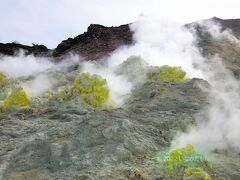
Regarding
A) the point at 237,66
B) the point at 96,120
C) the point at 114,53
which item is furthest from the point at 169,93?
the point at 114,53

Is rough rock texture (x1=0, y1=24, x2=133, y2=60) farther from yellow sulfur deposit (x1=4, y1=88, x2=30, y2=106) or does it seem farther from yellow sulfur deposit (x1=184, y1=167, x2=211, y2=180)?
yellow sulfur deposit (x1=184, y1=167, x2=211, y2=180)

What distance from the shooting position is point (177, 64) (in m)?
20.7

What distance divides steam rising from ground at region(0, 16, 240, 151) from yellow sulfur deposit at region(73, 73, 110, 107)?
0.52 meters

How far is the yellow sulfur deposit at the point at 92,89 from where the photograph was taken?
14.2 metres

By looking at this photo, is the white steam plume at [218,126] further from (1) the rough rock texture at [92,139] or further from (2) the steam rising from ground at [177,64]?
(1) the rough rock texture at [92,139]

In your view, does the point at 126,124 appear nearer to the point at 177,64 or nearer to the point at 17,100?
the point at 17,100

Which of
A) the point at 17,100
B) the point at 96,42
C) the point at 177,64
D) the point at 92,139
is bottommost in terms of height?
the point at 92,139

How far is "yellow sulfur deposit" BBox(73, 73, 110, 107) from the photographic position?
46.7ft

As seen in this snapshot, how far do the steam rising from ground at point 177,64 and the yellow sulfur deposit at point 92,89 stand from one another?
518 millimetres

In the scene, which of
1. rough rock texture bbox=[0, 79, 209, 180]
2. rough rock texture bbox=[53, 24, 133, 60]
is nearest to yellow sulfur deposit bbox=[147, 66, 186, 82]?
rough rock texture bbox=[0, 79, 209, 180]

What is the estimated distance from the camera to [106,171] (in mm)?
8711

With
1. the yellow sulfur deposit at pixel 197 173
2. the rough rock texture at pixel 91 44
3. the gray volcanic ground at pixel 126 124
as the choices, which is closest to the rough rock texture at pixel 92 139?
the gray volcanic ground at pixel 126 124

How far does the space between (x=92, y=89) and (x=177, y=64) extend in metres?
6.81

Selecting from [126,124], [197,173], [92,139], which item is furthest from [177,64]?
[197,173]
